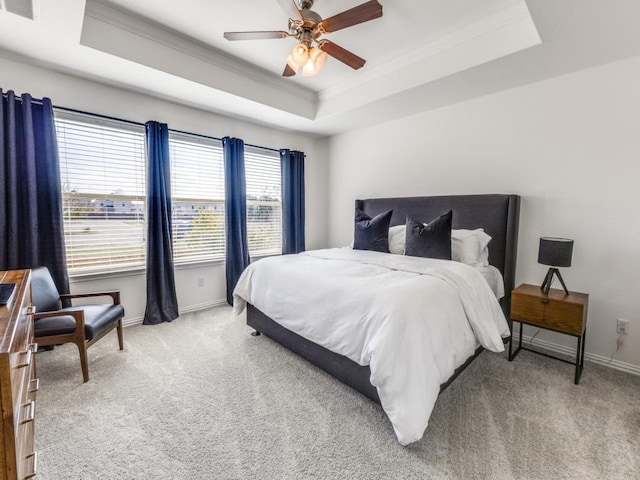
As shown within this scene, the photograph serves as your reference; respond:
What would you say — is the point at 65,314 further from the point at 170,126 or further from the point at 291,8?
the point at 291,8

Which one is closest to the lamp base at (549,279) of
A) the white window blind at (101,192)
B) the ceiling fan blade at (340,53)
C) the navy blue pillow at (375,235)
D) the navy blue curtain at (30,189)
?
the navy blue pillow at (375,235)

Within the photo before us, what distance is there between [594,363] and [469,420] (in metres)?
1.64

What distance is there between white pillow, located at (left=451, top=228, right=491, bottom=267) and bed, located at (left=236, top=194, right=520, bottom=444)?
0.14 m

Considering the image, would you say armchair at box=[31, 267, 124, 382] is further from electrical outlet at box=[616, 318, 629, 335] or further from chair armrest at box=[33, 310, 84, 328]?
electrical outlet at box=[616, 318, 629, 335]

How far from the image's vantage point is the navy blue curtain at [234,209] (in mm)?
3877

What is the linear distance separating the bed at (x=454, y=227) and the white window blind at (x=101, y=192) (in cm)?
160

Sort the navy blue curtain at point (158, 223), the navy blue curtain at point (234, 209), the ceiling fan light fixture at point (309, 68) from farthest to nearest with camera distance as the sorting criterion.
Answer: the navy blue curtain at point (234, 209)
the navy blue curtain at point (158, 223)
the ceiling fan light fixture at point (309, 68)

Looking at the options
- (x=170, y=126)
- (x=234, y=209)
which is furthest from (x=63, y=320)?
(x=170, y=126)

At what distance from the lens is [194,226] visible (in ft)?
12.4

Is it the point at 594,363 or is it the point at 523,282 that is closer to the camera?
the point at 594,363

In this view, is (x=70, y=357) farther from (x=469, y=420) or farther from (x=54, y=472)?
(x=469, y=420)

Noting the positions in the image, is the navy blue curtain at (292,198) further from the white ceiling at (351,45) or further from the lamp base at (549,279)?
the lamp base at (549,279)

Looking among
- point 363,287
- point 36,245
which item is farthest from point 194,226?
point 363,287

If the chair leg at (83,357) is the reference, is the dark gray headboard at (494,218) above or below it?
above
